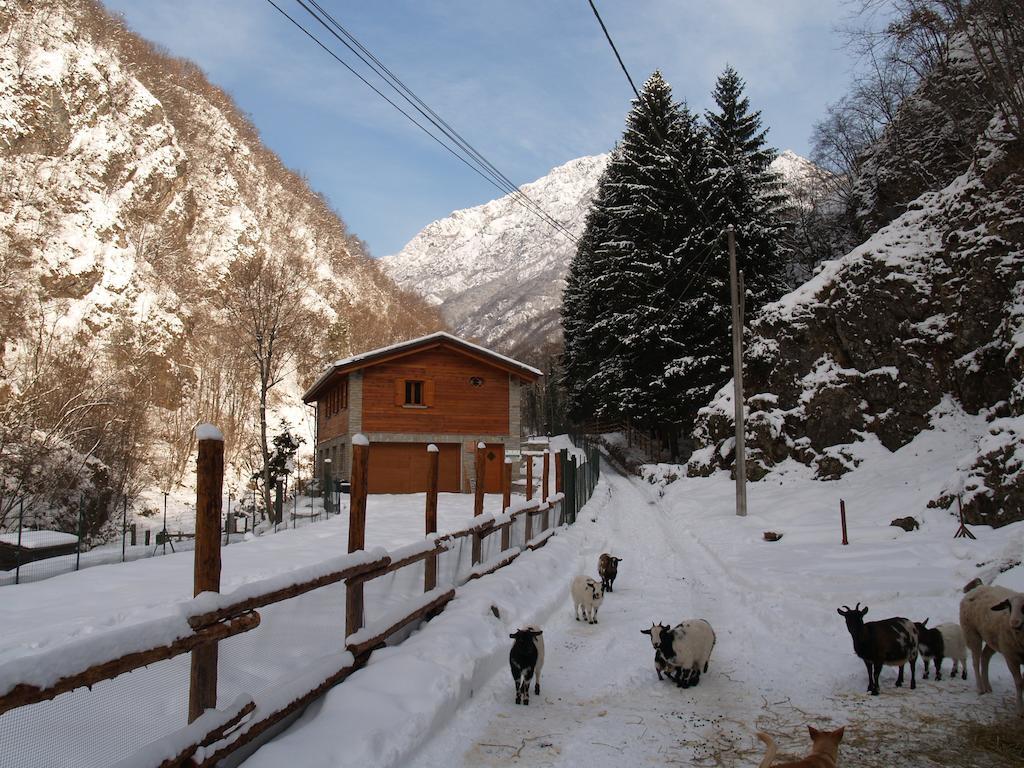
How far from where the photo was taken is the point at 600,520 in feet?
64.0

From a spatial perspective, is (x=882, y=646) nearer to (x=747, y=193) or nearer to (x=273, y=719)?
(x=273, y=719)

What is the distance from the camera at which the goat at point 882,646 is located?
217 inches

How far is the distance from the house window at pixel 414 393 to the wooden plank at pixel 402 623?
2180 centimetres

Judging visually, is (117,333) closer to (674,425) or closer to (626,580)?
(674,425)

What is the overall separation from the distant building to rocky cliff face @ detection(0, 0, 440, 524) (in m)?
13.4

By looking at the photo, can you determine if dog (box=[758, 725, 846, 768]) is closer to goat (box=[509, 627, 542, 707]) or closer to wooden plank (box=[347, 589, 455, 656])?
goat (box=[509, 627, 542, 707])

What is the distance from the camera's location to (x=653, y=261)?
33.2 meters

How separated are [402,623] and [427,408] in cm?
2327

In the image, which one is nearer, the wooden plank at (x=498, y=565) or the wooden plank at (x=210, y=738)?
the wooden plank at (x=210, y=738)

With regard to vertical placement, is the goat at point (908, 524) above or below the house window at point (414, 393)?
below

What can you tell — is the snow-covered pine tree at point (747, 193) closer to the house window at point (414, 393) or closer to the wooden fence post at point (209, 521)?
the house window at point (414, 393)

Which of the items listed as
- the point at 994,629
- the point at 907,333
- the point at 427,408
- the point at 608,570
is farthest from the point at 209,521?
the point at 427,408

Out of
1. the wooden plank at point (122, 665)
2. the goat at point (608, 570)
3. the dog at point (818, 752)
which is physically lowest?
the goat at point (608, 570)

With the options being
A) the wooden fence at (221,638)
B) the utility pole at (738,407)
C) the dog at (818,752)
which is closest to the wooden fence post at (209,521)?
the wooden fence at (221,638)
